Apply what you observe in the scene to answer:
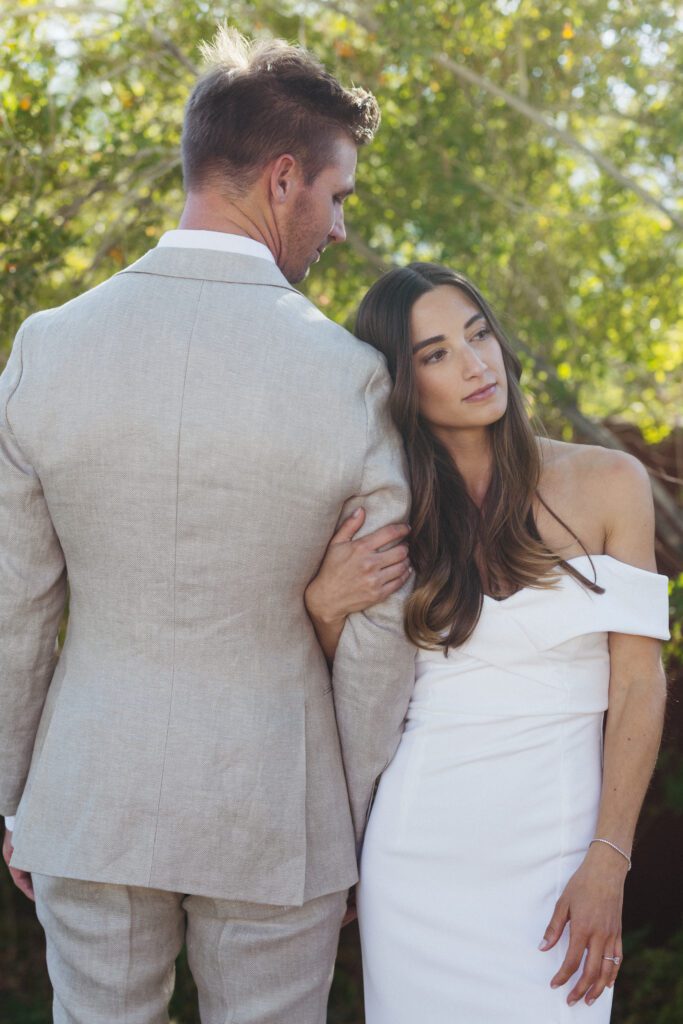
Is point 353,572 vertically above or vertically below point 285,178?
below

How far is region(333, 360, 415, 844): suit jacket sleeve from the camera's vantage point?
6.69ft

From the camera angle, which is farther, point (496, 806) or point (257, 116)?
point (496, 806)

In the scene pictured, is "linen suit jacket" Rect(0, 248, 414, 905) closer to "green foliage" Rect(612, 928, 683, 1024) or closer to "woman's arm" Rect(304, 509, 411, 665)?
"woman's arm" Rect(304, 509, 411, 665)

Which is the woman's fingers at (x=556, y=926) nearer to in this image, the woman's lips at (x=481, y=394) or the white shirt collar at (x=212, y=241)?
the woman's lips at (x=481, y=394)

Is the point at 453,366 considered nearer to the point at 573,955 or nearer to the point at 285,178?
the point at 285,178

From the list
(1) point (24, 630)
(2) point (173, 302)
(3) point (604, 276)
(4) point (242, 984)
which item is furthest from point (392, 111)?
(4) point (242, 984)

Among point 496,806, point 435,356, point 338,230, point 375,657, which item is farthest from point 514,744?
point 338,230

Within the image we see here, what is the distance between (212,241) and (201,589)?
66 centimetres

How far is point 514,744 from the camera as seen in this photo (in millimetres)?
2193

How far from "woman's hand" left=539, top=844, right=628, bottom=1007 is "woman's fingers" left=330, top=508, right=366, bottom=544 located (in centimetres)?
80

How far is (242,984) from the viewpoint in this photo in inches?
80.7

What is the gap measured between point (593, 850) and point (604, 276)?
10.2 ft

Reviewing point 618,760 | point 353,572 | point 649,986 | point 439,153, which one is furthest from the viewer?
point 439,153

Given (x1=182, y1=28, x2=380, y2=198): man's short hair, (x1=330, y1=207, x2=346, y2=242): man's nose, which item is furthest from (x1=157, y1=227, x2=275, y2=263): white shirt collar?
(x1=330, y1=207, x2=346, y2=242): man's nose
